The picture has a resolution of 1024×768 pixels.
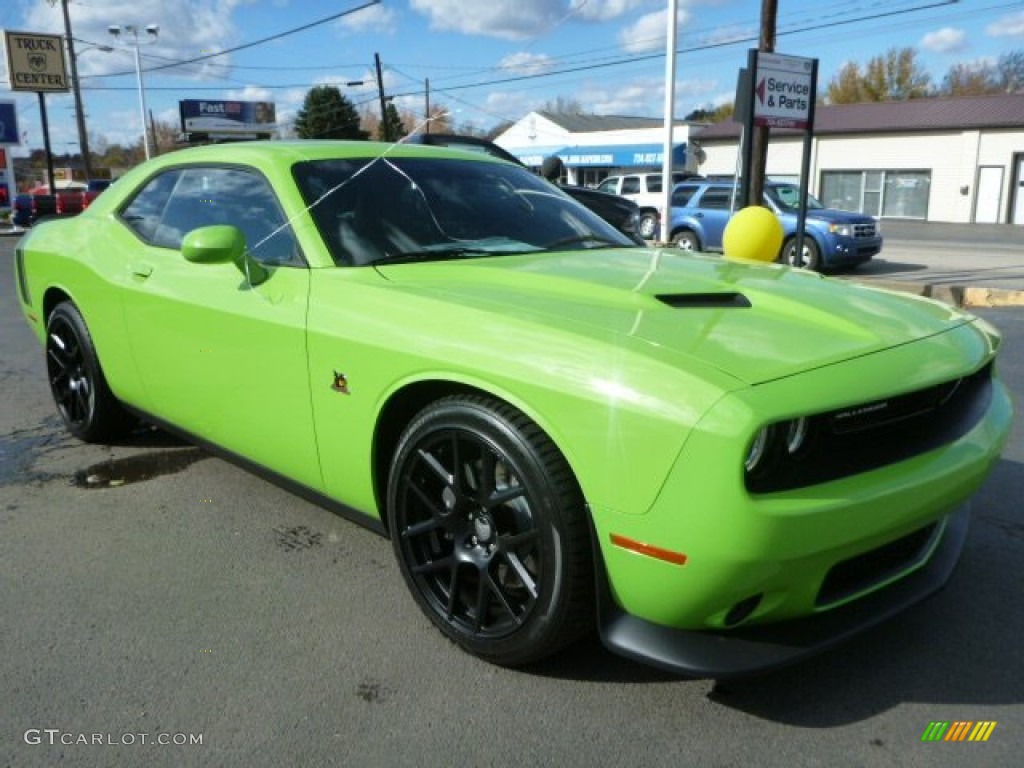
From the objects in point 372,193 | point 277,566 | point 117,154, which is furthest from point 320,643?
point 117,154

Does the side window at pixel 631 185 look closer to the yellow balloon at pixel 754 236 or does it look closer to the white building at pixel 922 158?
the white building at pixel 922 158

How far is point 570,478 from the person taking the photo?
2.11 meters

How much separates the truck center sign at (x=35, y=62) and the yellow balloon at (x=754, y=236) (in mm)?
37066

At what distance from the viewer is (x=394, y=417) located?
2.63 metres

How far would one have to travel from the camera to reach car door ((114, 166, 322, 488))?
2.89 m

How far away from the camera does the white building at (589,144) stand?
41.9 metres

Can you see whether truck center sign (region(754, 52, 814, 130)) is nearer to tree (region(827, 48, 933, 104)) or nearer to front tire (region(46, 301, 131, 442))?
front tire (region(46, 301, 131, 442))

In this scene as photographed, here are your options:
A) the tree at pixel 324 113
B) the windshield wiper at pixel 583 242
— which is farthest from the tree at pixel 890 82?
the windshield wiper at pixel 583 242

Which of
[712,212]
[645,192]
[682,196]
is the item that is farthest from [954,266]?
[645,192]

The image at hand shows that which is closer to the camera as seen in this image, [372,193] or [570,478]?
[570,478]

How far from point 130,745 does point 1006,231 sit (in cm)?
3169

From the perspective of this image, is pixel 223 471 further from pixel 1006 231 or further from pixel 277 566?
pixel 1006 231

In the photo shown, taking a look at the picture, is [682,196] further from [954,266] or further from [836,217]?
[954,266]

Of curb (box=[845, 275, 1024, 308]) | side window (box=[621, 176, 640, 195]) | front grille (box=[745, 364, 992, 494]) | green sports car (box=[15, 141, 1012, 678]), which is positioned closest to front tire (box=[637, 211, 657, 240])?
side window (box=[621, 176, 640, 195])
